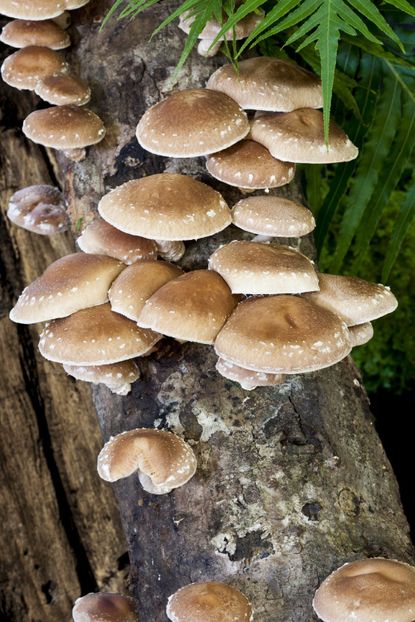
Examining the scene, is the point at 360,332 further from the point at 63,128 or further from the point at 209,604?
the point at 63,128

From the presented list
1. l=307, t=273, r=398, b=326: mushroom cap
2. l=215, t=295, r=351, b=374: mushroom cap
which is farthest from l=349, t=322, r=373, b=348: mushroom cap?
l=215, t=295, r=351, b=374: mushroom cap

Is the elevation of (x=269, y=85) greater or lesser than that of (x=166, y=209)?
greater

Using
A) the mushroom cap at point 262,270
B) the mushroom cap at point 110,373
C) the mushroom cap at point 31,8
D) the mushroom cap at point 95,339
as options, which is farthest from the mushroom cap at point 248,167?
the mushroom cap at point 31,8

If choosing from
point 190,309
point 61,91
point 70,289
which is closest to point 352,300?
point 190,309

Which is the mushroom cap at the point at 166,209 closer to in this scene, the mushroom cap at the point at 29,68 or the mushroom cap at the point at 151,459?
the mushroom cap at the point at 151,459

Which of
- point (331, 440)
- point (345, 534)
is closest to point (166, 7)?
point (331, 440)

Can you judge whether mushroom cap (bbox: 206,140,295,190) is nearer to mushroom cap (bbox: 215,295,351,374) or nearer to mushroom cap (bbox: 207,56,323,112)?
mushroom cap (bbox: 207,56,323,112)

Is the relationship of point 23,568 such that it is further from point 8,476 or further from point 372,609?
point 372,609
